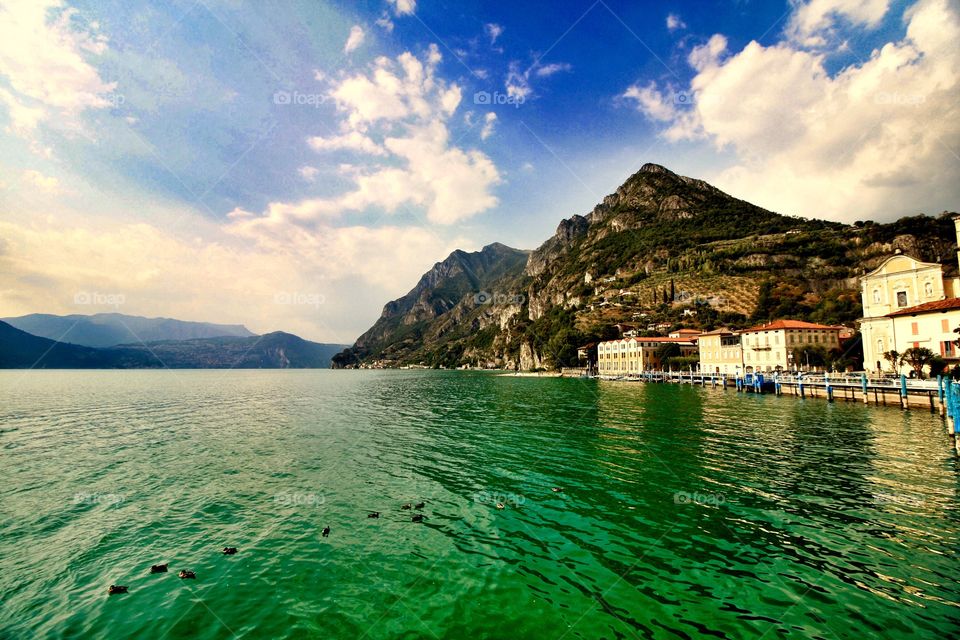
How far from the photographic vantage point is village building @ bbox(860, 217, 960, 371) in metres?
43.2

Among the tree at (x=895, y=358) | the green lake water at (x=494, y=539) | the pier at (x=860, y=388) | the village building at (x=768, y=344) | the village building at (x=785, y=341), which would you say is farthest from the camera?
the village building at (x=768, y=344)

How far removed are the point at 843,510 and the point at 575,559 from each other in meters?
10.6

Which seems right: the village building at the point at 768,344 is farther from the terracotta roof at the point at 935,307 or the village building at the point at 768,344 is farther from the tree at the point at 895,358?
the terracotta roof at the point at 935,307

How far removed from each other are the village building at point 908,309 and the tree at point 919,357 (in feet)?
4.84

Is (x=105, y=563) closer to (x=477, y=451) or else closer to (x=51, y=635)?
(x=51, y=635)

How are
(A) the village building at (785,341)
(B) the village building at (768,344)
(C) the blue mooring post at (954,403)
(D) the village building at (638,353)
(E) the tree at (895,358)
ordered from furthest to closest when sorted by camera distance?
(D) the village building at (638,353)
(B) the village building at (768,344)
(A) the village building at (785,341)
(E) the tree at (895,358)
(C) the blue mooring post at (954,403)

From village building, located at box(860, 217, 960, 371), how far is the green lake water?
24.7 metres

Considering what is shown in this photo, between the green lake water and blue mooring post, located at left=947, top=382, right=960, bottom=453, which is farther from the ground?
blue mooring post, located at left=947, top=382, right=960, bottom=453

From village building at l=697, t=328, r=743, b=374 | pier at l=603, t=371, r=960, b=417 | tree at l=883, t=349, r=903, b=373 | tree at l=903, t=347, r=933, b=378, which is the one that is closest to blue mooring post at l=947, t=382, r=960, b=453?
pier at l=603, t=371, r=960, b=417

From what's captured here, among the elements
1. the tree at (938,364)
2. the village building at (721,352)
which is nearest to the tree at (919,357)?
the tree at (938,364)

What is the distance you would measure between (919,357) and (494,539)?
54.9 metres

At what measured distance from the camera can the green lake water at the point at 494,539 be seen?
9.31 metres

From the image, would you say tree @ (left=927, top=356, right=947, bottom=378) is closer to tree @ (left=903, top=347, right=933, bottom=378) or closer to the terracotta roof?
tree @ (left=903, top=347, right=933, bottom=378)

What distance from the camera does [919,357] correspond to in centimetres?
4319
